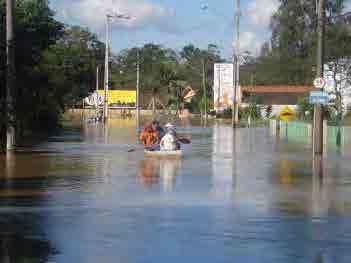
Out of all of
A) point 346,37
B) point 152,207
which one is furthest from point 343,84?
point 152,207

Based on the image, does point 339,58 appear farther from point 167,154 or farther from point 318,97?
point 167,154

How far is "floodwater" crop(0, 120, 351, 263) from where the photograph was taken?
1046cm

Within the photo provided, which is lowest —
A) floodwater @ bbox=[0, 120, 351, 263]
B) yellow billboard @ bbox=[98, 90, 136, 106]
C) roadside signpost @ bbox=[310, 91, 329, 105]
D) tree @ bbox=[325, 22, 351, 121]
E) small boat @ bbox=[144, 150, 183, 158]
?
floodwater @ bbox=[0, 120, 351, 263]

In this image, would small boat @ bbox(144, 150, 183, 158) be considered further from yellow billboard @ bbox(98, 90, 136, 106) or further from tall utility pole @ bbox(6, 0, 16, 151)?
yellow billboard @ bbox(98, 90, 136, 106)

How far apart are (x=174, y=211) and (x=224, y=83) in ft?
293

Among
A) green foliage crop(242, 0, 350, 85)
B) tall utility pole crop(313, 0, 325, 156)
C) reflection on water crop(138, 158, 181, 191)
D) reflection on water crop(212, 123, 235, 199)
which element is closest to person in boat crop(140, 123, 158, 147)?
reflection on water crop(212, 123, 235, 199)

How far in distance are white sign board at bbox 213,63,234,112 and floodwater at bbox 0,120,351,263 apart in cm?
7533

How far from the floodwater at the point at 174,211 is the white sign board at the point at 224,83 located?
75.3 metres

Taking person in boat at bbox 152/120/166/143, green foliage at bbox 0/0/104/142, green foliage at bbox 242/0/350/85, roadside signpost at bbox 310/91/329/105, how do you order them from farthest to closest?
1. green foliage at bbox 242/0/350/85
2. green foliage at bbox 0/0/104/142
3. person in boat at bbox 152/120/166/143
4. roadside signpost at bbox 310/91/329/105

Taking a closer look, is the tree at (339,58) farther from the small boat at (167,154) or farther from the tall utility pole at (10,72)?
the tall utility pole at (10,72)

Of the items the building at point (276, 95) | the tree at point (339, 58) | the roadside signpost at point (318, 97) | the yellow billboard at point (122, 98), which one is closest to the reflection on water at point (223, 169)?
the roadside signpost at point (318, 97)

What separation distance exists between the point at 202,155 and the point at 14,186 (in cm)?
1234

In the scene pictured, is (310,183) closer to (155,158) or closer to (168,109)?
(155,158)

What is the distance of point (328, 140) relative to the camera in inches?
1549
